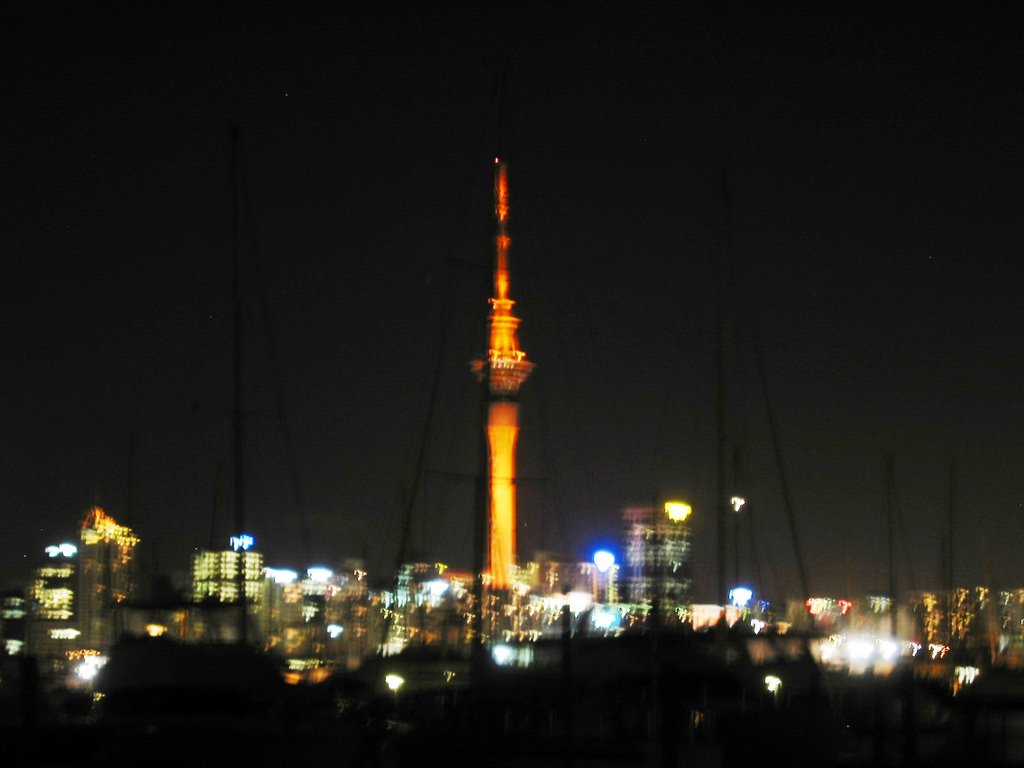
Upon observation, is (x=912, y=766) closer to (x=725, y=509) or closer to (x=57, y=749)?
(x=57, y=749)

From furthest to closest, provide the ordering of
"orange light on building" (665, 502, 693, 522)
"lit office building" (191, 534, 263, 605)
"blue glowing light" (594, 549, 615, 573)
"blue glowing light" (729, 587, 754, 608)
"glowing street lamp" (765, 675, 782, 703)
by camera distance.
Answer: "blue glowing light" (594, 549, 615, 573) → "orange light on building" (665, 502, 693, 522) → "blue glowing light" (729, 587, 754, 608) → "glowing street lamp" (765, 675, 782, 703) → "lit office building" (191, 534, 263, 605)

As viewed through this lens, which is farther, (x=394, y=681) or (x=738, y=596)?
(x=738, y=596)

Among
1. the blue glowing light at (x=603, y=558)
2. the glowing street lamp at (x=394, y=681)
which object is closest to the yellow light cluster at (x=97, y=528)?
the blue glowing light at (x=603, y=558)

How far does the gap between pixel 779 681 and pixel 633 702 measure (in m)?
6.58

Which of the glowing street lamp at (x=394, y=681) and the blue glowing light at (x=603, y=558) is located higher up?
the blue glowing light at (x=603, y=558)

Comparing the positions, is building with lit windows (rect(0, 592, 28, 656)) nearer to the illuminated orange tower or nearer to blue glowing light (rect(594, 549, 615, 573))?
the illuminated orange tower

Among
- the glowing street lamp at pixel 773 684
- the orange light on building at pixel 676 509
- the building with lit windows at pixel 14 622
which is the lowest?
the glowing street lamp at pixel 773 684

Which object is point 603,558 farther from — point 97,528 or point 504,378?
point 97,528

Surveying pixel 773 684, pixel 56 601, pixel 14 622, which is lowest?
pixel 773 684

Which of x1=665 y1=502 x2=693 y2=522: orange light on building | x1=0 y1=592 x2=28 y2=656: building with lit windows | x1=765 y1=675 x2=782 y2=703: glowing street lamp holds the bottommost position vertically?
x1=765 y1=675 x2=782 y2=703: glowing street lamp

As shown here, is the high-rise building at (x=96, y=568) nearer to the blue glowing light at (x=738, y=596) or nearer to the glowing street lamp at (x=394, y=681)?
the blue glowing light at (x=738, y=596)

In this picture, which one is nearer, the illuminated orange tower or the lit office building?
the lit office building

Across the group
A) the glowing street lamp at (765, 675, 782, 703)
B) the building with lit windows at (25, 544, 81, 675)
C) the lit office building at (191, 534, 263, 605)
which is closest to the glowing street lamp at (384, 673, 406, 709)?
the lit office building at (191, 534, 263, 605)

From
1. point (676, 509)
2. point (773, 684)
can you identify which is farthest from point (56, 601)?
point (773, 684)
